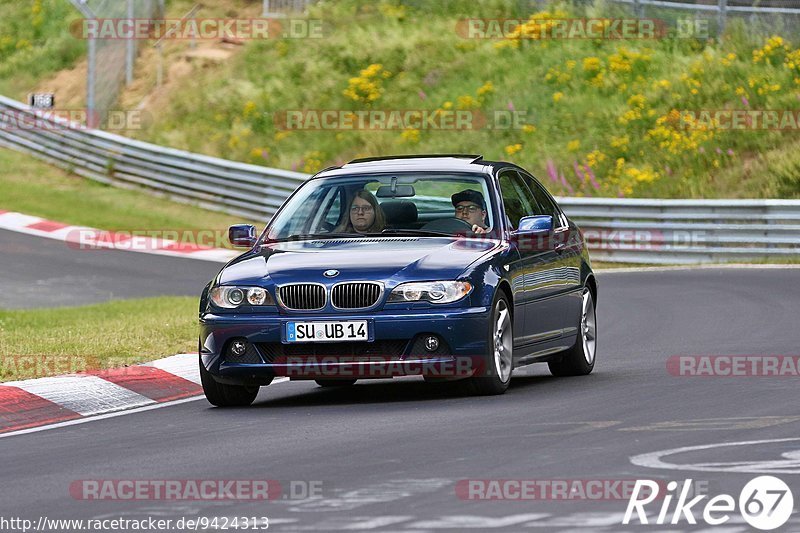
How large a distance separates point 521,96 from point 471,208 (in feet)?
78.7

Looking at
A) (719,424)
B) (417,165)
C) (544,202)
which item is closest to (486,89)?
(544,202)

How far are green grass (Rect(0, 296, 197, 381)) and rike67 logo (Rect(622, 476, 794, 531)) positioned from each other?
590 cm

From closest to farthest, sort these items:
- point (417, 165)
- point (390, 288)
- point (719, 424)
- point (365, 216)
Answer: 1. point (719, 424)
2. point (390, 288)
3. point (365, 216)
4. point (417, 165)

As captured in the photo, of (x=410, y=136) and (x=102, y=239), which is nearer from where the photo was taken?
(x=102, y=239)

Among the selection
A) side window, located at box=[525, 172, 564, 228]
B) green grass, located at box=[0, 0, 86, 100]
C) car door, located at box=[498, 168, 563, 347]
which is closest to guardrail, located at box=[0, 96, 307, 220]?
green grass, located at box=[0, 0, 86, 100]

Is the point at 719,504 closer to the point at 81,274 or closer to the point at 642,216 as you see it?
the point at 81,274

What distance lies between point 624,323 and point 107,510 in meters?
10.2

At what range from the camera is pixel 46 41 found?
4559 cm

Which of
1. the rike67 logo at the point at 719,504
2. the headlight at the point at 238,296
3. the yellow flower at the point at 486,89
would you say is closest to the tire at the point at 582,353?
the headlight at the point at 238,296

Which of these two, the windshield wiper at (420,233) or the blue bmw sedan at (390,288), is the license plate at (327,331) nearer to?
the blue bmw sedan at (390,288)

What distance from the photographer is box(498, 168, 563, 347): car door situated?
11.3 meters

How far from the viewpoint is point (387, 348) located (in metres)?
10.4

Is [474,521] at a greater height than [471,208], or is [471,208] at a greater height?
[471,208]

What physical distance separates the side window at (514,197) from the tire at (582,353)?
0.87 m
